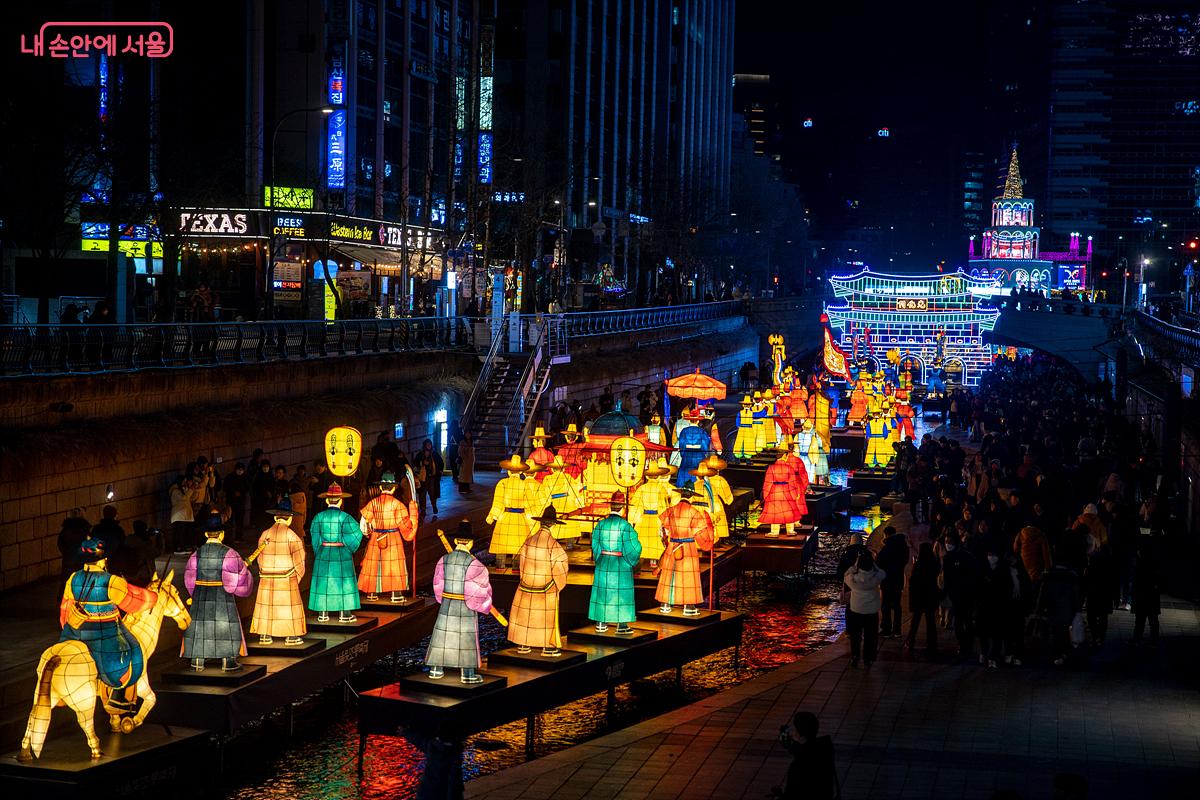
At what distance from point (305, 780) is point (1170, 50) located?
17083cm

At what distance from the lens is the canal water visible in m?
12.7

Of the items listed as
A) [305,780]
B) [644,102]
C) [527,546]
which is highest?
[644,102]

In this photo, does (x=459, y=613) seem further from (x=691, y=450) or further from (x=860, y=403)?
(x=860, y=403)

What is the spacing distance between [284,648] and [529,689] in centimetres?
250

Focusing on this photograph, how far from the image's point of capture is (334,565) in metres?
15.2

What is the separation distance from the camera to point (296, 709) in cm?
1489

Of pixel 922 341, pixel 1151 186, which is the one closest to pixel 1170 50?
pixel 1151 186

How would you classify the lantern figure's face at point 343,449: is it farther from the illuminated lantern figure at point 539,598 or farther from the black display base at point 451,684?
the black display base at point 451,684

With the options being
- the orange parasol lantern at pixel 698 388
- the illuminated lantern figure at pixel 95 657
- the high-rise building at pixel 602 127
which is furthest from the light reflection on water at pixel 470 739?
the high-rise building at pixel 602 127

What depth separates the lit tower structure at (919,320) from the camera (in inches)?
2655

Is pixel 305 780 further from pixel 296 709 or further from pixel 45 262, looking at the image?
pixel 45 262

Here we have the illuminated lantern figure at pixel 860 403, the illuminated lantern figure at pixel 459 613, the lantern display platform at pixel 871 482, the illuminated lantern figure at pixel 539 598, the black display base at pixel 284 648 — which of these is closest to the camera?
the illuminated lantern figure at pixel 459 613

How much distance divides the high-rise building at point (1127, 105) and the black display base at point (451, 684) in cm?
16243

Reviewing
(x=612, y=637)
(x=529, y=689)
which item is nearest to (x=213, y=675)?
(x=529, y=689)
